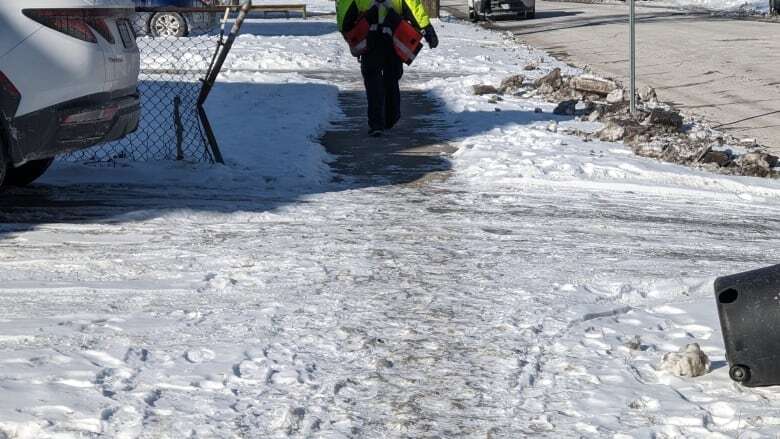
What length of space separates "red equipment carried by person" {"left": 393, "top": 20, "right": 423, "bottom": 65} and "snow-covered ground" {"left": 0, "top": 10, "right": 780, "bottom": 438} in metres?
1.68

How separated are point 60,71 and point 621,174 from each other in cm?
462

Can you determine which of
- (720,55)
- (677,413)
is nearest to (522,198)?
(677,413)

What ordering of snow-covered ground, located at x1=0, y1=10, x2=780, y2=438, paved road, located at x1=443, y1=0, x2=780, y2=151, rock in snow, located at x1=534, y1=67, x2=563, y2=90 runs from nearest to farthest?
snow-covered ground, located at x1=0, y1=10, x2=780, y2=438 → paved road, located at x1=443, y1=0, x2=780, y2=151 → rock in snow, located at x1=534, y1=67, x2=563, y2=90

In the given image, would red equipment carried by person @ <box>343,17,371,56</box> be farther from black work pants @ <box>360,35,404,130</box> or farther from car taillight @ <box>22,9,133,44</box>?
car taillight @ <box>22,9,133,44</box>

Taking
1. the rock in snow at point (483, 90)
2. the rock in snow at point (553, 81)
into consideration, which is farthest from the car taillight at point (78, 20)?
the rock in snow at point (553, 81)

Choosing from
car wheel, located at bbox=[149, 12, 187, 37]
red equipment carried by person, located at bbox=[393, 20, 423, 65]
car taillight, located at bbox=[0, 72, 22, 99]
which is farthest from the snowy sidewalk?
car wheel, located at bbox=[149, 12, 187, 37]

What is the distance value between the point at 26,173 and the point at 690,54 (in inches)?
648

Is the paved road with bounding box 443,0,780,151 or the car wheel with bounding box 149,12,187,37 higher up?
the car wheel with bounding box 149,12,187,37

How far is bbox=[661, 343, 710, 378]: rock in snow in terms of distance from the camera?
4.82 m

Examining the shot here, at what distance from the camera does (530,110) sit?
1388 cm

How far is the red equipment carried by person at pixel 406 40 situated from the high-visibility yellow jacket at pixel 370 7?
0.08m

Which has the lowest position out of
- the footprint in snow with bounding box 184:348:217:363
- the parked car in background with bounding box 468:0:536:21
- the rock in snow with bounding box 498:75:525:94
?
the parked car in background with bounding box 468:0:536:21

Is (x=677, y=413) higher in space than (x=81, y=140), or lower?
lower

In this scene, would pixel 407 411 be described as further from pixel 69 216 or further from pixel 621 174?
pixel 621 174
